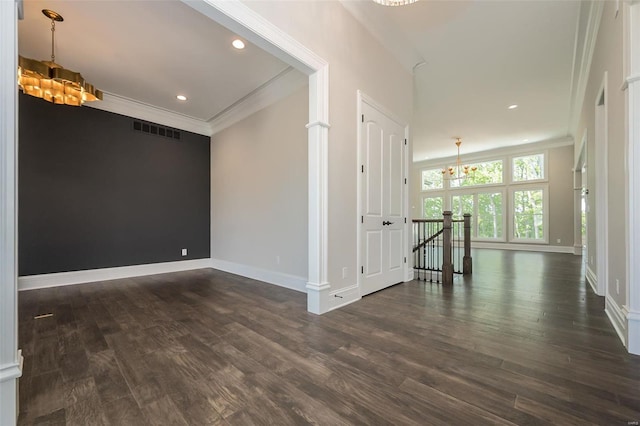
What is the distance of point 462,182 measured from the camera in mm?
10023

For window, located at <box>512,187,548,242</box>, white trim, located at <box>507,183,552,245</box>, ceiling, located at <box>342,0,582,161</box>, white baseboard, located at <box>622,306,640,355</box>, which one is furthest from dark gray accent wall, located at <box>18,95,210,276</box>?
window, located at <box>512,187,548,242</box>

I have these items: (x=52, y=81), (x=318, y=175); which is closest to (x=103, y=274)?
(x=52, y=81)

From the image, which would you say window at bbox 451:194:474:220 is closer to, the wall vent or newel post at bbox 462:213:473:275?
newel post at bbox 462:213:473:275

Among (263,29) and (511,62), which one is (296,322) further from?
(511,62)

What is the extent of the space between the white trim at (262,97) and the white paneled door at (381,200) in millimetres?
1175

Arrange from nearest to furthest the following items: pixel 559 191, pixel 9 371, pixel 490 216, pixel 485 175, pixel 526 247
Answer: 1. pixel 9 371
2. pixel 559 191
3. pixel 526 247
4. pixel 490 216
5. pixel 485 175

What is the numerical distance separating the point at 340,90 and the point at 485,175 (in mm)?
8805

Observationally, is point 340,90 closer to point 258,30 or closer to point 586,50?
point 258,30

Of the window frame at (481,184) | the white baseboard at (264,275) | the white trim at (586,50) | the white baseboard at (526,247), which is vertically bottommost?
the white baseboard at (526,247)

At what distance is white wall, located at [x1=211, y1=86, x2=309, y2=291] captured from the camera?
368cm

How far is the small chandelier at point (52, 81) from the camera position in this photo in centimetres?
258

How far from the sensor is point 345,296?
2857mm

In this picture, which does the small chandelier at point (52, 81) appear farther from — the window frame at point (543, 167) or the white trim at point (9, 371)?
the window frame at point (543, 167)

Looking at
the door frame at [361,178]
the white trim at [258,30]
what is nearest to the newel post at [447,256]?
the door frame at [361,178]
